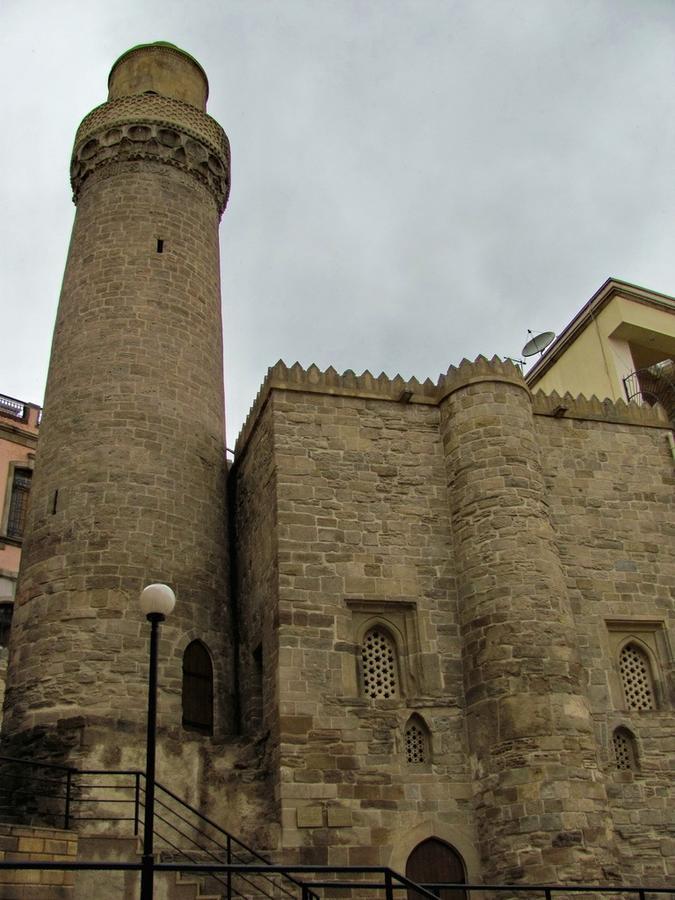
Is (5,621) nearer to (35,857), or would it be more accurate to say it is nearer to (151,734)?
(35,857)

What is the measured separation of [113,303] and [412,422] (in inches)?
224

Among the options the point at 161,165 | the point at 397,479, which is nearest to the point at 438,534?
the point at 397,479

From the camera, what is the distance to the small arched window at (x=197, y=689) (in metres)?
13.8

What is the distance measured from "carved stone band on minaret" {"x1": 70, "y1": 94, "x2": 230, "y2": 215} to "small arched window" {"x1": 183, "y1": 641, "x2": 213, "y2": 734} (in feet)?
31.2

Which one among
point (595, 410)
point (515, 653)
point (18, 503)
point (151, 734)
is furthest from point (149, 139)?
point (151, 734)

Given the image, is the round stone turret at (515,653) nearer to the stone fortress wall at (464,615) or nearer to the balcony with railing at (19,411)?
the stone fortress wall at (464,615)

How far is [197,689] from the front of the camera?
46.1ft

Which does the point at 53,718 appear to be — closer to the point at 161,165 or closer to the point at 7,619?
the point at 161,165

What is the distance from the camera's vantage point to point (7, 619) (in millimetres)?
25141

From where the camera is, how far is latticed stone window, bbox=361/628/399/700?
1327 centimetres

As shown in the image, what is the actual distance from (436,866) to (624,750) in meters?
3.36

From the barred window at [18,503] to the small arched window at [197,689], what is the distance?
531 inches

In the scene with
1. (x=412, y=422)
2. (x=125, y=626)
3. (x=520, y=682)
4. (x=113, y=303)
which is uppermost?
(x=113, y=303)

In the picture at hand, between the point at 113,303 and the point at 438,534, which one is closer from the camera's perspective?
the point at 438,534
